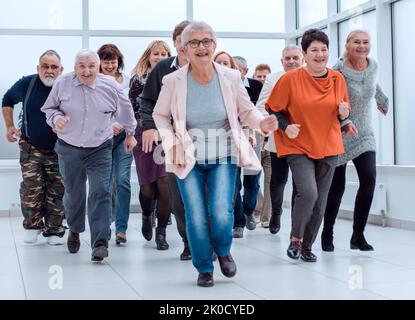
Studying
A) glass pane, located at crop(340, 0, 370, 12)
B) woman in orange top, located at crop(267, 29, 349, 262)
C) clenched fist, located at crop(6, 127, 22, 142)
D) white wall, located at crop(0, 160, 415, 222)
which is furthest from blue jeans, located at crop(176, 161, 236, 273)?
glass pane, located at crop(340, 0, 370, 12)

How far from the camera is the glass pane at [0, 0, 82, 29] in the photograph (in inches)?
338

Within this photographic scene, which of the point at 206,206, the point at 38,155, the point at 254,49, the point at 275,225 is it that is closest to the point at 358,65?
the point at 206,206

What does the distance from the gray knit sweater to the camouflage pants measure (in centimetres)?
204

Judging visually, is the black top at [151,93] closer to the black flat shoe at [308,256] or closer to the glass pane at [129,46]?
the black flat shoe at [308,256]

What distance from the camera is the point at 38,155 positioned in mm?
5492

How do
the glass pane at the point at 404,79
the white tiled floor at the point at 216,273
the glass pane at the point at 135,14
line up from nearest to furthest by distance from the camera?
the white tiled floor at the point at 216,273, the glass pane at the point at 404,79, the glass pane at the point at 135,14

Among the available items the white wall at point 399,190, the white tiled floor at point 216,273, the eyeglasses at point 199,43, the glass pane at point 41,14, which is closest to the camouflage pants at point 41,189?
the white tiled floor at point 216,273

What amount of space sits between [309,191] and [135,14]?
515 cm

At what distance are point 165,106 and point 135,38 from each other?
17.4 ft

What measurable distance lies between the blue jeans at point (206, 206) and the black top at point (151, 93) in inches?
22.1

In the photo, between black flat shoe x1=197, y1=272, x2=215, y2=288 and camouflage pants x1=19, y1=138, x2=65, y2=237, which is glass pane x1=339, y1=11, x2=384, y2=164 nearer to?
camouflage pants x1=19, y1=138, x2=65, y2=237

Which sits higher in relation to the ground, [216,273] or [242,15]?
[242,15]

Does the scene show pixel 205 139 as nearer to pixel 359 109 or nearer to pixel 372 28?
pixel 359 109

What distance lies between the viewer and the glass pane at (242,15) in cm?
915
